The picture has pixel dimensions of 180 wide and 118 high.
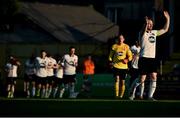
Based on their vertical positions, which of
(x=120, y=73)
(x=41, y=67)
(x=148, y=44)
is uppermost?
(x=148, y=44)

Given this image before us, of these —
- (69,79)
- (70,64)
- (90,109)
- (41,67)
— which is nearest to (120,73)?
(70,64)

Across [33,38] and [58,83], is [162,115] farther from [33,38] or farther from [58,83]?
[33,38]

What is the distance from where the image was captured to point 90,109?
51.4 feet

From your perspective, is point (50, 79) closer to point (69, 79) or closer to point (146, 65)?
point (69, 79)

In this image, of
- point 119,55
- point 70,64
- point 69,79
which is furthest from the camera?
point 69,79

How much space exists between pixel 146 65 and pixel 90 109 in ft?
16.7

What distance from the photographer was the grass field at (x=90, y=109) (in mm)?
14453

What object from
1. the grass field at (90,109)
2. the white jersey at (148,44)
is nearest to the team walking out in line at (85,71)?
the white jersey at (148,44)

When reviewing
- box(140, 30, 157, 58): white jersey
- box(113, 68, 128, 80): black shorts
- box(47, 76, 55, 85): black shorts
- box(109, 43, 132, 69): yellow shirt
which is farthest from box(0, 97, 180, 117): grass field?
box(47, 76, 55, 85): black shorts

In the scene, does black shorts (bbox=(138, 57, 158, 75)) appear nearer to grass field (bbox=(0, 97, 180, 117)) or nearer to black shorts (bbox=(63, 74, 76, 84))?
grass field (bbox=(0, 97, 180, 117))

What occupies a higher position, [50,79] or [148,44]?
[148,44]

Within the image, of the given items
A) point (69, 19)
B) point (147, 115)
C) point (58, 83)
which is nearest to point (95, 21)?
point (69, 19)

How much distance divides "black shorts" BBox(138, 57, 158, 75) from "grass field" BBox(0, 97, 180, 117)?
282 centimetres

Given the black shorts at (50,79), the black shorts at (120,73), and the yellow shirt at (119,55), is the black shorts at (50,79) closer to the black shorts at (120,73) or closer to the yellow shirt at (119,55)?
the yellow shirt at (119,55)
